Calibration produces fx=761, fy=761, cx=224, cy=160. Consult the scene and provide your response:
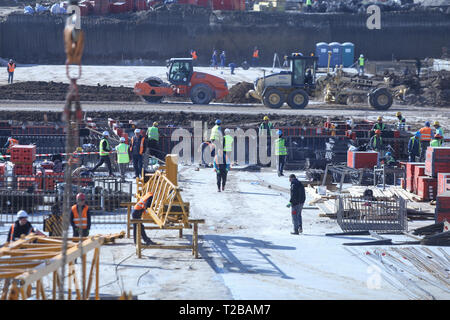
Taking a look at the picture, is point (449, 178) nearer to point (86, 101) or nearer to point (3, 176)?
point (3, 176)

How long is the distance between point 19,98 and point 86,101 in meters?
3.53

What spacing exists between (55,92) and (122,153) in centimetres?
1895

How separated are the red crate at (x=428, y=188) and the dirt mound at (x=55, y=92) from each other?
22199 mm

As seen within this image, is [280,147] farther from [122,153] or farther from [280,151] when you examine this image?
[122,153]

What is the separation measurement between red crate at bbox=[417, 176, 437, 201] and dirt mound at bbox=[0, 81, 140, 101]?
22199 millimetres

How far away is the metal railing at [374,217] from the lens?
668 inches

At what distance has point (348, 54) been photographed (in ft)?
176

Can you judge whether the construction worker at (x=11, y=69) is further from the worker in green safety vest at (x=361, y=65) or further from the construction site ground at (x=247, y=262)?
the construction site ground at (x=247, y=262)

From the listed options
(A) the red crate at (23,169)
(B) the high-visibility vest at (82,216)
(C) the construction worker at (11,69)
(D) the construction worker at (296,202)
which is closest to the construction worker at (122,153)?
(A) the red crate at (23,169)

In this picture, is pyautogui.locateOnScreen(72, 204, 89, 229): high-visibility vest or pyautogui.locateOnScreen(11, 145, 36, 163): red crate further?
pyautogui.locateOnScreen(11, 145, 36, 163): red crate

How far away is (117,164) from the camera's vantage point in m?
24.2

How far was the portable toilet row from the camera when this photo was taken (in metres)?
53.0

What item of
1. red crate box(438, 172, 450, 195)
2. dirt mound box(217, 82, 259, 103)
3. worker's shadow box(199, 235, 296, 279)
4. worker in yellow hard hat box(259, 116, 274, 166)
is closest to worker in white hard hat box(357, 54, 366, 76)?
dirt mound box(217, 82, 259, 103)

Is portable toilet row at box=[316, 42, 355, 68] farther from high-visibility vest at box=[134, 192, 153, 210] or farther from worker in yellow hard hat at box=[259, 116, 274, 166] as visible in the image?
high-visibility vest at box=[134, 192, 153, 210]
